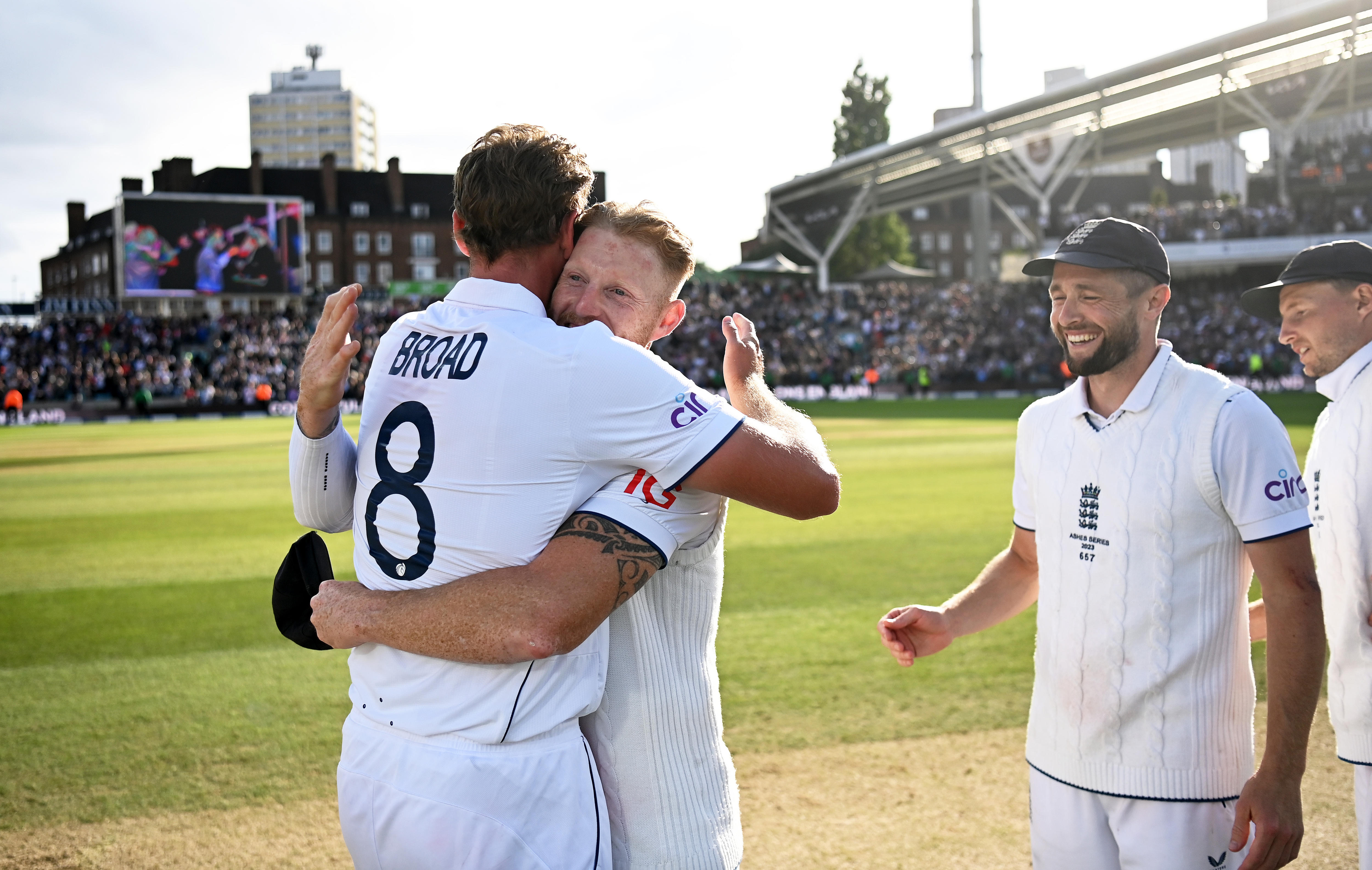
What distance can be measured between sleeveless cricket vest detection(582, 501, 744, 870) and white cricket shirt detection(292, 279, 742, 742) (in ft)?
0.31

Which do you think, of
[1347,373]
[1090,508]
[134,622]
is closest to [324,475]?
[1090,508]

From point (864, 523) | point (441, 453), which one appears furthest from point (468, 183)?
point (864, 523)

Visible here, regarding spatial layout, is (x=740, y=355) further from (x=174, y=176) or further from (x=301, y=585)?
(x=174, y=176)

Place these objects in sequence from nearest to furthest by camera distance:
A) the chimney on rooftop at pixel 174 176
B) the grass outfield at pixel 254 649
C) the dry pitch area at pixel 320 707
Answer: the dry pitch area at pixel 320 707 → the grass outfield at pixel 254 649 → the chimney on rooftop at pixel 174 176

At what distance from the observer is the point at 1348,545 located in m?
3.56

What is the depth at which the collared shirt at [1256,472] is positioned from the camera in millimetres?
2812

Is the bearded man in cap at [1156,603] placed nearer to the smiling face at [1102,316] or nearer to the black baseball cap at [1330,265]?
the smiling face at [1102,316]

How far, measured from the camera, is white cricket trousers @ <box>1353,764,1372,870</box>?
11.0ft

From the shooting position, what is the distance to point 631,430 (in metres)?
2.13

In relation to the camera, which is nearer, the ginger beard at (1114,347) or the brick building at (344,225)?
the ginger beard at (1114,347)

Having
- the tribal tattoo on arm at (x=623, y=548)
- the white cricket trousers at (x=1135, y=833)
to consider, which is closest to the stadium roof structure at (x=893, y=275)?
the white cricket trousers at (x=1135, y=833)

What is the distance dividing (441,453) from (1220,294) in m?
59.2

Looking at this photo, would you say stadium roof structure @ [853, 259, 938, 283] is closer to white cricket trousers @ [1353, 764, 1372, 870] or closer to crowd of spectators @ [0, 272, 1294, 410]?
crowd of spectators @ [0, 272, 1294, 410]

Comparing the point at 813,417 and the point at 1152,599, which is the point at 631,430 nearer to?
the point at 1152,599
